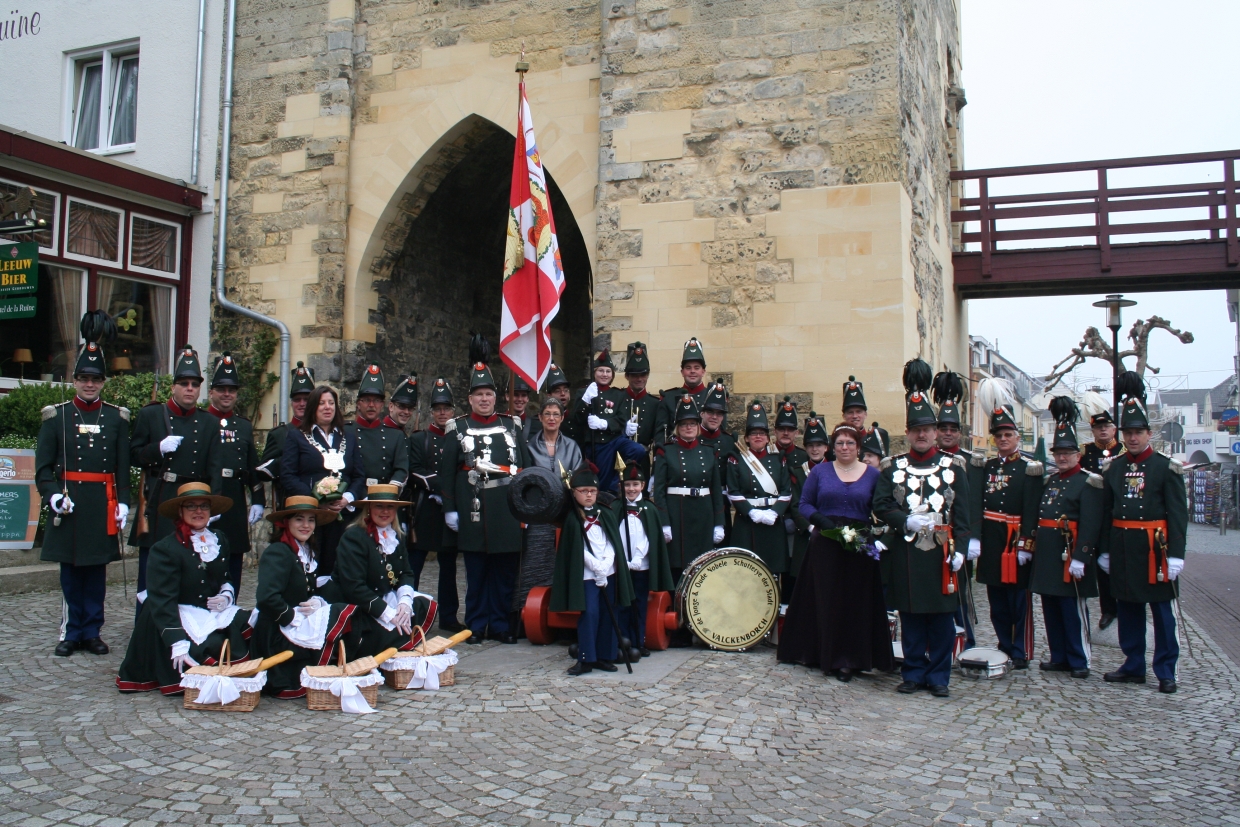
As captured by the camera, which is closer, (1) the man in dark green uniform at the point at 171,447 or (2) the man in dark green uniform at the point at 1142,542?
(2) the man in dark green uniform at the point at 1142,542

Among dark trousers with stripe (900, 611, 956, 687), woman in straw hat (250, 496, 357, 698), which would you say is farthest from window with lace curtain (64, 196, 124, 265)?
dark trousers with stripe (900, 611, 956, 687)

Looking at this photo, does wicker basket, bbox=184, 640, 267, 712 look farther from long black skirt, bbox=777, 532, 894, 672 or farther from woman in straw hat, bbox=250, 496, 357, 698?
long black skirt, bbox=777, 532, 894, 672

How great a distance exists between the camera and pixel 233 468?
689 centimetres

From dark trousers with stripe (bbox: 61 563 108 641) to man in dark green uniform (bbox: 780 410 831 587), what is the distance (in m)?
4.72

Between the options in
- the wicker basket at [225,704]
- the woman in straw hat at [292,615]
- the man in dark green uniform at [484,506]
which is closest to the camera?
the wicker basket at [225,704]

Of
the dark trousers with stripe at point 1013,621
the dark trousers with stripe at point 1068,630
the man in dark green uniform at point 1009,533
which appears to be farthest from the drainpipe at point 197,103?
the dark trousers with stripe at point 1068,630

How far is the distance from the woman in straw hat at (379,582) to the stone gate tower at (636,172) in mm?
4504

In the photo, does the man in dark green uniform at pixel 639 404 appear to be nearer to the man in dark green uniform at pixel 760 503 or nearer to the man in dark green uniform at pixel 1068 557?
the man in dark green uniform at pixel 760 503

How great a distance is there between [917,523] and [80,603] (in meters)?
5.30

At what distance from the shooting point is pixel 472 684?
224 inches

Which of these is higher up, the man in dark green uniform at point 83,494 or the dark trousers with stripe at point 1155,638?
the man in dark green uniform at point 83,494

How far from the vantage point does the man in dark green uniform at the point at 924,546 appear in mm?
5934

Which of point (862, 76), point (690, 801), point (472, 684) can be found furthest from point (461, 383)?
point (690, 801)

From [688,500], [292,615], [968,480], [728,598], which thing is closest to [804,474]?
[688,500]
